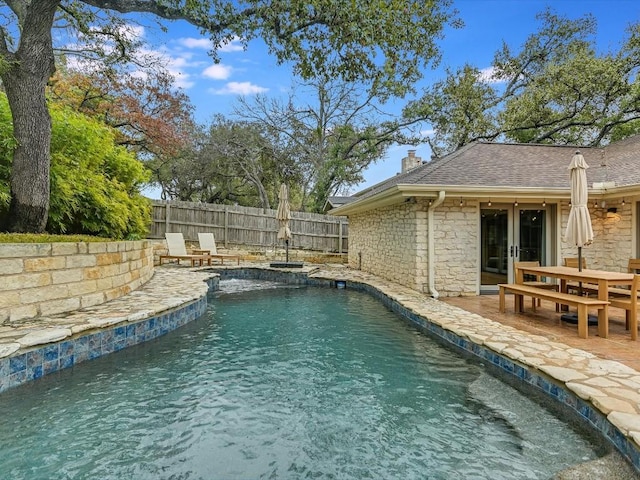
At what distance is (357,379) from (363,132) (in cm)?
1801

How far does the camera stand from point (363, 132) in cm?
2027

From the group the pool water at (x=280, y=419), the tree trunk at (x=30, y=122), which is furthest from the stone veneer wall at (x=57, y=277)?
the pool water at (x=280, y=419)

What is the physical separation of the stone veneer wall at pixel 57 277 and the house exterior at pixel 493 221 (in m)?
5.22

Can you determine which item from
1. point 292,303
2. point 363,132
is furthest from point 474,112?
point 292,303

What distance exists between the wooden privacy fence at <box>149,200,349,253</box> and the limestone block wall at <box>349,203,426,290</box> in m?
3.69

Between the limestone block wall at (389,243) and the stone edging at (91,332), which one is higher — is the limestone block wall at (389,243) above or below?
above

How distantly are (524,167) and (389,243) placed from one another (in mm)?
3677

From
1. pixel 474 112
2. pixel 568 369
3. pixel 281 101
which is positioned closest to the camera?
pixel 568 369

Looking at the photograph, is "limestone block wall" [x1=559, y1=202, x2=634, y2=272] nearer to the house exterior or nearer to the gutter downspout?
the house exterior

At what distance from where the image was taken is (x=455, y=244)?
7.75m

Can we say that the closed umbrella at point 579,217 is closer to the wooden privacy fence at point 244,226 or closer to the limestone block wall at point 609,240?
the limestone block wall at point 609,240

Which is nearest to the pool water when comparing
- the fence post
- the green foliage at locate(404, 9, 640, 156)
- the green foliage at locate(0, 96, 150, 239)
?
the green foliage at locate(0, 96, 150, 239)

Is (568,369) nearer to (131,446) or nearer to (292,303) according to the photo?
(131,446)

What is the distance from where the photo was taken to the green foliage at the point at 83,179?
20.5 feet
